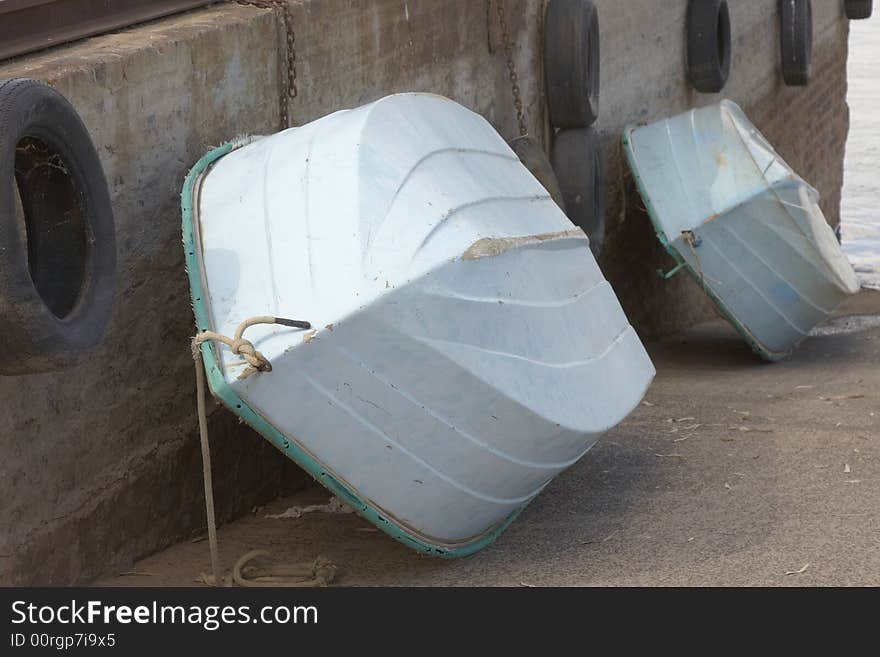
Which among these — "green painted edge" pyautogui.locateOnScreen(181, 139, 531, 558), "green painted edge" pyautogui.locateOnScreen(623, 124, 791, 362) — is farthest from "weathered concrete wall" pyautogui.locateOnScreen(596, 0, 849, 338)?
"green painted edge" pyautogui.locateOnScreen(181, 139, 531, 558)

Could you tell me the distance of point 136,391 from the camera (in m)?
4.13

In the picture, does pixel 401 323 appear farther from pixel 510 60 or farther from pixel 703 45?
pixel 703 45

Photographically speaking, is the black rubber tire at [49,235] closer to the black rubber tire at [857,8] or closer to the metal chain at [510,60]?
the metal chain at [510,60]

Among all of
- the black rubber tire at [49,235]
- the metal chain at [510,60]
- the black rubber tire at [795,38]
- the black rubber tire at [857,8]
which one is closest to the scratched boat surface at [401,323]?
the black rubber tire at [49,235]

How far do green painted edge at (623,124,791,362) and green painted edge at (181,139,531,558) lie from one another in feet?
12.5

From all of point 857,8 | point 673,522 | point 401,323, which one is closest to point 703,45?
→ point 673,522

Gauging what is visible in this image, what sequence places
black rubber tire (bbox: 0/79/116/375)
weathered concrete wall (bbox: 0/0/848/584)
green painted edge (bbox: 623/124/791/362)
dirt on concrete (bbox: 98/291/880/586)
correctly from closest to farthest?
black rubber tire (bbox: 0/79/116/375) → weathered concrete wall (bbox: 0/0/848/584) → dirt on concrete (bbox: 98/291/880/586) → green painted edge (bbox: 623/124/791/362)

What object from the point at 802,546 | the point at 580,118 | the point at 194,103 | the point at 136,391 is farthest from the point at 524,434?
the point at 580,118

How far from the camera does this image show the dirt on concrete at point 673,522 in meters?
3.85

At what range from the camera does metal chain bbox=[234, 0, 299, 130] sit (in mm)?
4918

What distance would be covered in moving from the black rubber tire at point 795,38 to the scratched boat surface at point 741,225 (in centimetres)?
361

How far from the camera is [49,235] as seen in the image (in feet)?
12.0

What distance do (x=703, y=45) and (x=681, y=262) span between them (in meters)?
2.57

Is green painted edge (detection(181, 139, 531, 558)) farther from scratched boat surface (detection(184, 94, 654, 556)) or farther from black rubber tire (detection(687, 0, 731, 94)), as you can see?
black rubber tire (detection(687, 0, 731, 94))
